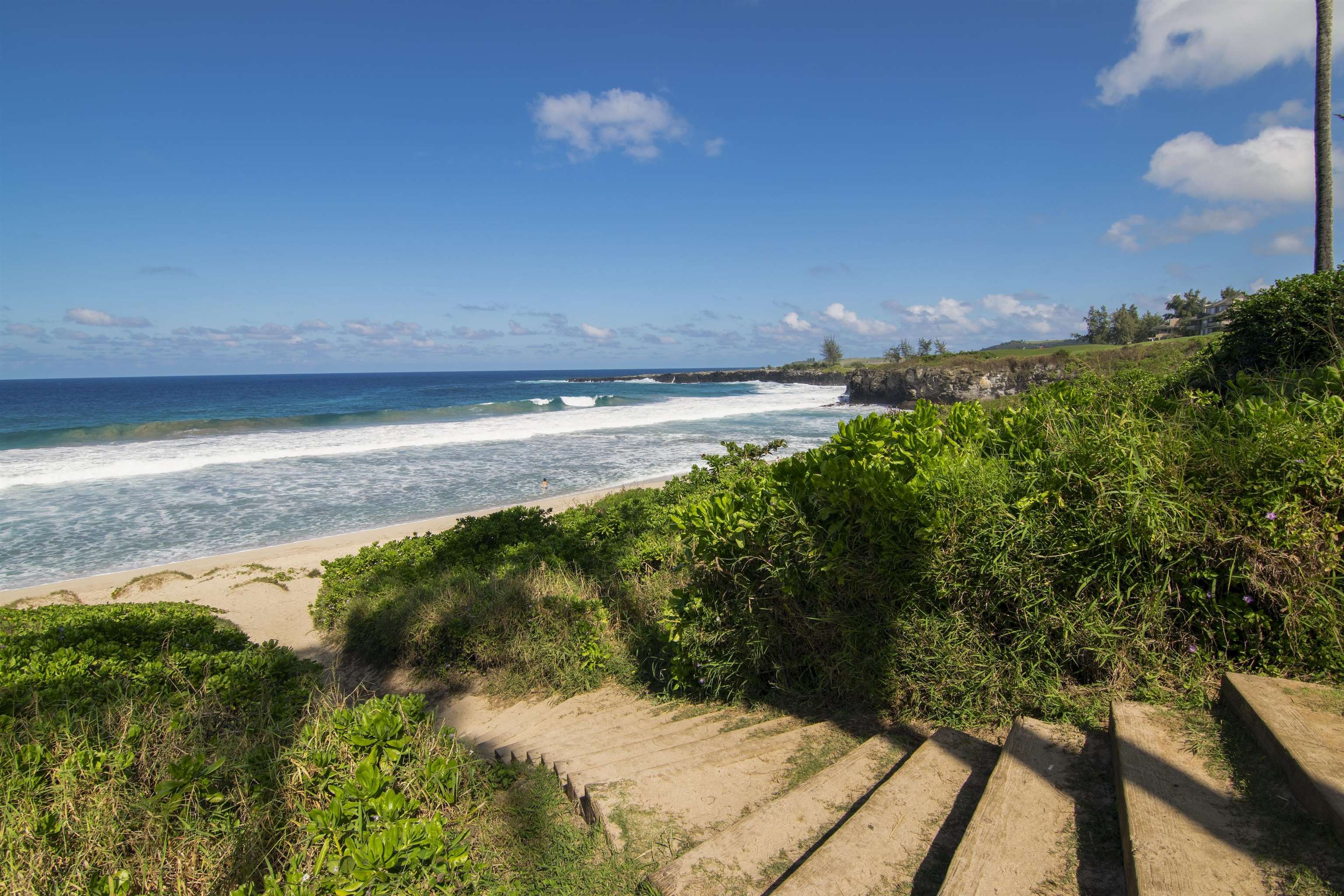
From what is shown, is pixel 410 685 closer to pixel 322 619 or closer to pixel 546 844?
pixel 322 619

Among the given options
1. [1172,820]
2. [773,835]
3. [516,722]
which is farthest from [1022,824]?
[516,722]

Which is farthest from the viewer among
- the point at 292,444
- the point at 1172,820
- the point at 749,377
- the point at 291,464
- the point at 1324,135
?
the point at 749,377

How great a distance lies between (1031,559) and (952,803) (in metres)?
1.36

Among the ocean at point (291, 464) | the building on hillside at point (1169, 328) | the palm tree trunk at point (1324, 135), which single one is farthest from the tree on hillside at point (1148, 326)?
the palm tree trunk at point (1324, 135)

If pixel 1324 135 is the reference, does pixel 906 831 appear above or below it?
below

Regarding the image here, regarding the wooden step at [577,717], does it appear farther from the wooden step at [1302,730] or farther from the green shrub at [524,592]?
the wooden step at [1302,730]

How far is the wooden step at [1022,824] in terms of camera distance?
88.0 inches

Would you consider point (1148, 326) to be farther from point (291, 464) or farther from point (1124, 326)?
point (291, 464)

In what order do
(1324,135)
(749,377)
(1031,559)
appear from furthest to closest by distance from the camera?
(749,377)
(1324,135)
(1031,559)

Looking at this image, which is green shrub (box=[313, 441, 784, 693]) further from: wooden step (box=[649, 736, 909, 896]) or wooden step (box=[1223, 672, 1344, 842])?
wooden step (box=[1223, 672, 1344, 842])

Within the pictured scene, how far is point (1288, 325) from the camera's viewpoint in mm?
7047

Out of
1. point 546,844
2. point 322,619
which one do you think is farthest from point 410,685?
point 546,844

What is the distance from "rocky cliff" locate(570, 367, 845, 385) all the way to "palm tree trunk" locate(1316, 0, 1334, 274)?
2678 inches

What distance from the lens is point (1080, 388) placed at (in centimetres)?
526
